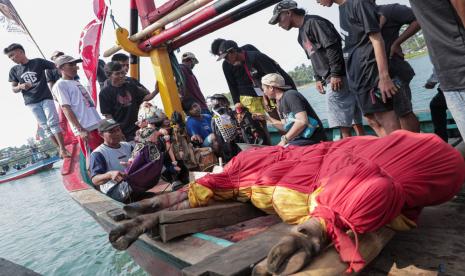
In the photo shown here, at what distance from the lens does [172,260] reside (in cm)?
201

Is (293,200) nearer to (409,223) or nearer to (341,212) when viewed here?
(341,212)

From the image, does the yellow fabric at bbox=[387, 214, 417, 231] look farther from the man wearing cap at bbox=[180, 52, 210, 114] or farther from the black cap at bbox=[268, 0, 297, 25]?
the man wearing cap at bbox=[180, 52, 210, 114]

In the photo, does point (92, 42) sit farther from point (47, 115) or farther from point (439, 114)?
point (439, 114)

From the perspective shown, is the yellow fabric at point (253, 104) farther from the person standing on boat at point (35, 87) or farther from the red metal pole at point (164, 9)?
the person standing on boat at point (35, 87)

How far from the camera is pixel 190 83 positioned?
6066mm

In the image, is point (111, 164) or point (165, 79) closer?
point (111, 164)

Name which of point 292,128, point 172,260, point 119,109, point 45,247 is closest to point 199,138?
point 119,109

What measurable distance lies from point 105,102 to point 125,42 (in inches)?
37.5

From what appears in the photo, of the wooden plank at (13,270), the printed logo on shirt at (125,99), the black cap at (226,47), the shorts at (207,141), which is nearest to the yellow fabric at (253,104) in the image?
the shorts at (207,141)

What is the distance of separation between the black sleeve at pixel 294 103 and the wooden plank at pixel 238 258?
1.50 m

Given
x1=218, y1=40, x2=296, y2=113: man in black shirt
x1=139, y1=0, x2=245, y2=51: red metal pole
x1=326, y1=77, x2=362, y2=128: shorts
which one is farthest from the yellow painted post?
x1=326, y1=77, x2=362, y2=128: shorts

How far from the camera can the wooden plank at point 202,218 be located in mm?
2115

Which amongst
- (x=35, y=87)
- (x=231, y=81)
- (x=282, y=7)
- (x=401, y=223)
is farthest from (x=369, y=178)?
(x=35, y=87)

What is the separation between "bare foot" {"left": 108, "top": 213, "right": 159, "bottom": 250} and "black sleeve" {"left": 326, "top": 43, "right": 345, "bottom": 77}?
7.07 feet
